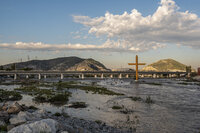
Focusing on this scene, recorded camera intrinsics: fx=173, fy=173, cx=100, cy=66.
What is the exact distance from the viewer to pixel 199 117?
24.9m

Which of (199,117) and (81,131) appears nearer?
(81,131)

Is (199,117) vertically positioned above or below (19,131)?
below

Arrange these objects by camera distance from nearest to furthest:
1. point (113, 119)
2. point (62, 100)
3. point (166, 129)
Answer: point (166, 129) < point (113, 119) < point (62, 100)

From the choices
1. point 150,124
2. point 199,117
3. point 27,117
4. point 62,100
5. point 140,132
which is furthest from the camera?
point 62,100

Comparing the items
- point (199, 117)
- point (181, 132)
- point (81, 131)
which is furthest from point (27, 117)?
point (199, 117)

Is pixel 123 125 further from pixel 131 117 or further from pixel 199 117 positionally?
pixel 199 117

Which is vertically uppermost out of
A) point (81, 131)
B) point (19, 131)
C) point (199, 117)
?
point (19, 131)

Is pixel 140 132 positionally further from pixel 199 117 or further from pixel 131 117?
pixel 199 117

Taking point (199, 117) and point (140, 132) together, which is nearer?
point (140, 132)

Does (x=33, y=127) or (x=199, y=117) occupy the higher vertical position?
(x=33, y=127)

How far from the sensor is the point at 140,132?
18375 mm

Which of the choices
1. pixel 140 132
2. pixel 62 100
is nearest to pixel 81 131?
pixel 140 132

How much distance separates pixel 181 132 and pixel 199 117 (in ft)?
27.3

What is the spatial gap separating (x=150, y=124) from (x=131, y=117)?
11.5ft
